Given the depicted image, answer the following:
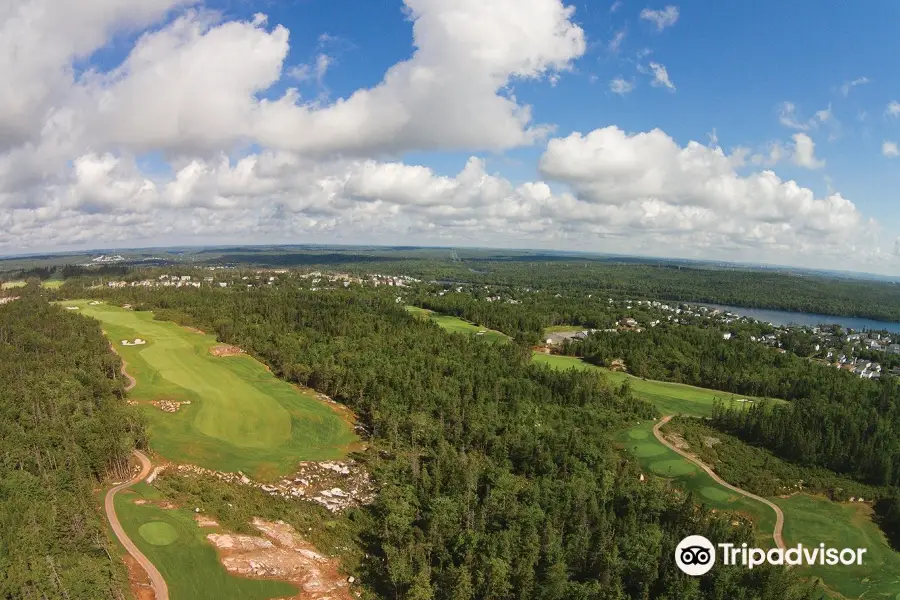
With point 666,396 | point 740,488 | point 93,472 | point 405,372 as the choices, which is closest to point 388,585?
point 93,472

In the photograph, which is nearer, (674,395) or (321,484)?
(321,484)

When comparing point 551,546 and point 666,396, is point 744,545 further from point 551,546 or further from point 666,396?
point 666,396

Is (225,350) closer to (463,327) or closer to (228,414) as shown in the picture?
(228,414)

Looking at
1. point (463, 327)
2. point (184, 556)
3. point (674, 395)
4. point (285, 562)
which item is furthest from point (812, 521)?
point (463, 327)

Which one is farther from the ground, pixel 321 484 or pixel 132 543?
pixel 132 543

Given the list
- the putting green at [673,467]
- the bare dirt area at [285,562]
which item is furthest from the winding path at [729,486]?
the bare dirt area at [285,562]

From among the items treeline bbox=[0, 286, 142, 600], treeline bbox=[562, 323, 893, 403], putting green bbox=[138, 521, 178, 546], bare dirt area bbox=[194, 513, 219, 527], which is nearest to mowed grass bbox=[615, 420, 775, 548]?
treeline bbox=[562, 323, 893, 403]

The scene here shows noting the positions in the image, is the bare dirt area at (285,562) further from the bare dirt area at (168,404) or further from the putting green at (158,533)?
the bare dirt area at (168,404)
